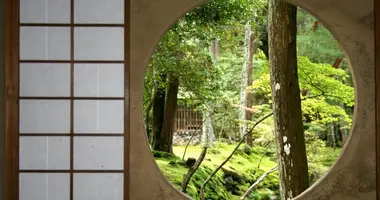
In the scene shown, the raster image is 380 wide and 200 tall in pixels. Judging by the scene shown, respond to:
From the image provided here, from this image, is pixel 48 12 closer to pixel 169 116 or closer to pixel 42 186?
pixel 42 186

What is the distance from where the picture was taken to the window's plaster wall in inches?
129

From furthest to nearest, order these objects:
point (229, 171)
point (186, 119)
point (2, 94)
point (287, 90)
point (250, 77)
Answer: point (186, 119)
point (250, 77)
point (229, 171)
point (287, 90)
point (2, 94)

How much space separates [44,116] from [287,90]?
3088 millimetres

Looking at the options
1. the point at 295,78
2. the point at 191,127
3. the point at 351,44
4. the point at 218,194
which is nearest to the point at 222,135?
the point at 191,127

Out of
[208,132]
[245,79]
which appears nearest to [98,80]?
[208,132]

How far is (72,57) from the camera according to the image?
330 centimetres

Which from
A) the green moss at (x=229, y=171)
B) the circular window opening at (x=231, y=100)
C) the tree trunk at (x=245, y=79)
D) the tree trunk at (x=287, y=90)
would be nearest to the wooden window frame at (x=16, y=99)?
the tree trunk at (x=287, y=90)

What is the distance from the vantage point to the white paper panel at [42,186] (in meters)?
3.28

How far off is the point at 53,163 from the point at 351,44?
2139mm

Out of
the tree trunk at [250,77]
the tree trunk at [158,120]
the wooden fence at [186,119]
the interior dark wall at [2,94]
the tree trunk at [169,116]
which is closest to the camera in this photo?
the interior dark wall at [2,94]

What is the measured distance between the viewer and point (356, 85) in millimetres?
3312

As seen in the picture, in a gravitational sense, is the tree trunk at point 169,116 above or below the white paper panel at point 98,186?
above

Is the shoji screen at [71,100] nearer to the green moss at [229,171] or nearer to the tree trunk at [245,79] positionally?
the green moss at [229,171]

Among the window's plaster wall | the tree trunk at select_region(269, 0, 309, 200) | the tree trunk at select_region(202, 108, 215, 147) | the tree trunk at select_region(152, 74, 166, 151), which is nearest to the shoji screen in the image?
the window's plaster wall
